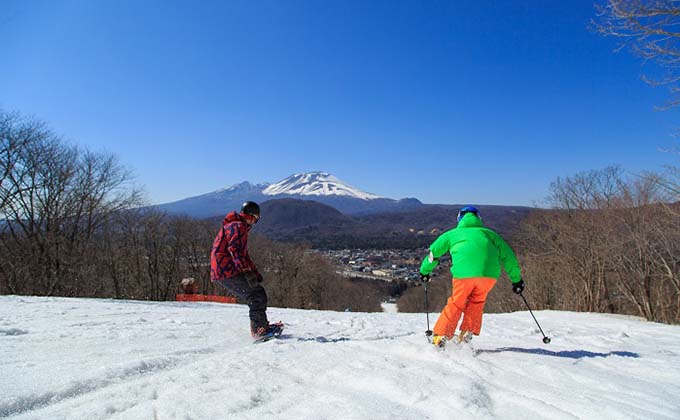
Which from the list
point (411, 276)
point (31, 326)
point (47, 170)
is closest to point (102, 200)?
point (47, 170)

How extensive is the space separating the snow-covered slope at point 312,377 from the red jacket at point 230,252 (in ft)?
3.16

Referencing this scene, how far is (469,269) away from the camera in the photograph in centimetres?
372

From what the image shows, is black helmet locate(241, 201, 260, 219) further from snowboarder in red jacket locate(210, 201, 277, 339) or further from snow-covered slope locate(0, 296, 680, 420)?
snow-covered slope locate(0, 296, 680, 420)

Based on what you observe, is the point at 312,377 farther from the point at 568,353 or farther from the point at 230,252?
the point at 568,353

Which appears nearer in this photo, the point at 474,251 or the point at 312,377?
the point at 312,377

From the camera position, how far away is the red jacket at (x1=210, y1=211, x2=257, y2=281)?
178 inches

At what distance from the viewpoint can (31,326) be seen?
457 centimetres

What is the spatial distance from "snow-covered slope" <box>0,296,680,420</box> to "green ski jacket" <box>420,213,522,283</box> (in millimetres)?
928

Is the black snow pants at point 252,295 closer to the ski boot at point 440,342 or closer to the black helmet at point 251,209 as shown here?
the black helmet at point 251,209

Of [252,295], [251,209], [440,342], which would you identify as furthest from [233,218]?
[440,342]

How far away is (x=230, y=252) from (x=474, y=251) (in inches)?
128

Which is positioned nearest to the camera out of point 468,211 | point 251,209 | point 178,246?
point 468,211

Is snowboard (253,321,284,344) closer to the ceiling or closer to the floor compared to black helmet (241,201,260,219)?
closer to the floor

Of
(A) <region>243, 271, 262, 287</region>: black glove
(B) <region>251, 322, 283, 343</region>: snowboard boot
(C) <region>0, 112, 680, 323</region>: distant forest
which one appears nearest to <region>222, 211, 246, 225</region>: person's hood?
(A) <region>243, 271, 262, 287</region>: black glove
